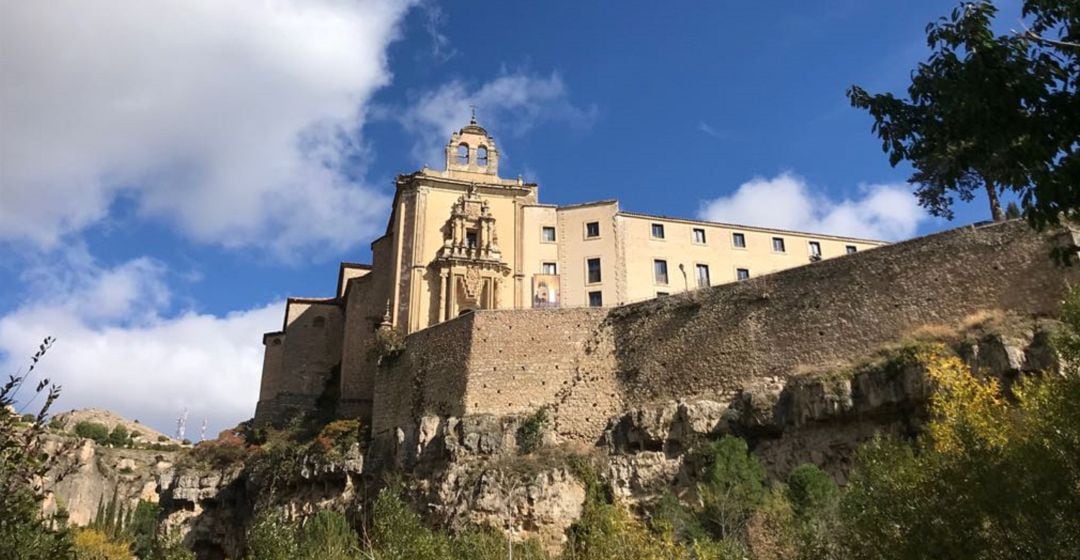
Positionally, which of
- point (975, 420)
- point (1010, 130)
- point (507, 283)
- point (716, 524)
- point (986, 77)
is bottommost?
point (716, 524)

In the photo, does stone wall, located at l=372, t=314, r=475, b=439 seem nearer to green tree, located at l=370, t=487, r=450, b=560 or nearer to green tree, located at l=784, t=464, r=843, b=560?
green tree, located at l=370, t=487, r=450, b=560

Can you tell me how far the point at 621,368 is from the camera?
33.6m

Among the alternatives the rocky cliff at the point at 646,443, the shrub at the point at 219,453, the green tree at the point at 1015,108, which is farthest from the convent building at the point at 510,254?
the green tree at the point at 1015,108

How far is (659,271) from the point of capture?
137 ft

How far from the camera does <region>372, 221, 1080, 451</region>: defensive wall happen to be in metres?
25.8

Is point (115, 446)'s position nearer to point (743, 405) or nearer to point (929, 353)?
point (743, 405)

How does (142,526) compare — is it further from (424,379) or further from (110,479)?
(424,379)

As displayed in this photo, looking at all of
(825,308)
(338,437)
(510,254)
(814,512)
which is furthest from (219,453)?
(814,512)

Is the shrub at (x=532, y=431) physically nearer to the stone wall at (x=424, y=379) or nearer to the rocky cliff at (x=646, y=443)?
the rocky cliff at (x=646, y=443)

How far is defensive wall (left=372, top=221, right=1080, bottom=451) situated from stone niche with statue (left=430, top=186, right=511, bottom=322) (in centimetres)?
349

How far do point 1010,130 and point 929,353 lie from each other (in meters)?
18.5

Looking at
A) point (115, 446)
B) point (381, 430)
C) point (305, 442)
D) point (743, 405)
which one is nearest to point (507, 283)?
point (381, 430)

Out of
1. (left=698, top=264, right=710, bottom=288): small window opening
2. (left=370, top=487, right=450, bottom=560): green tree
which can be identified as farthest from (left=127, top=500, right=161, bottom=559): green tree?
(left=698, top=264, right=710, bottom=288): small window opening

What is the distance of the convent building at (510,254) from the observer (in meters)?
40.7
